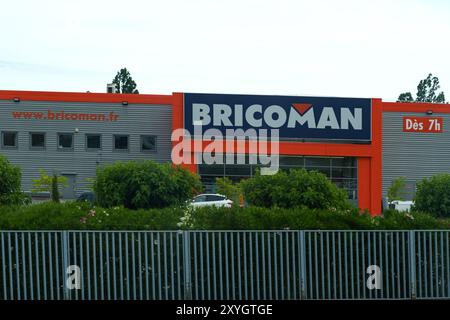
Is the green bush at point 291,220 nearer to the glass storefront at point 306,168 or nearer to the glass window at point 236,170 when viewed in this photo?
the glass storefront at point 306,168

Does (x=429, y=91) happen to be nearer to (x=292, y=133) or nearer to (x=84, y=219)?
(x=292, y=133)

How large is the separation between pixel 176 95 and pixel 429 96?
237ft

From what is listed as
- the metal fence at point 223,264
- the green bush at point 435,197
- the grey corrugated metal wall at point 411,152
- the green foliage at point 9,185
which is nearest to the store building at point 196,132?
the grey corrugated metal wall at point 411,152

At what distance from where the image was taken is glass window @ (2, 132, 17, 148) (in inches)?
1443

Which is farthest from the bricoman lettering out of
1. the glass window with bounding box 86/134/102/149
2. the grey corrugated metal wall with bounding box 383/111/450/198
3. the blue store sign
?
the glass window with bounding box 86/134/102/149

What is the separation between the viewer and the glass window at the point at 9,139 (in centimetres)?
3666

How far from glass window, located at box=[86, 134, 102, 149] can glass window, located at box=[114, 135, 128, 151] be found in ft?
3.23

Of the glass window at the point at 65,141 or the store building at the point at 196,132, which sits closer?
the store building at the point at 196,132

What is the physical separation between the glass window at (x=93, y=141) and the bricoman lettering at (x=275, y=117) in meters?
6.44

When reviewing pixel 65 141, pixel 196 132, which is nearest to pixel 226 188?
pixel 196 132

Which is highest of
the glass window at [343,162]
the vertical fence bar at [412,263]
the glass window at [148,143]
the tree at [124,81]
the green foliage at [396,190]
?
the tree at [124,81]

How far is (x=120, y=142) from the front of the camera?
122 ft

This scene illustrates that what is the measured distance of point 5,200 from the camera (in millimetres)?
13539

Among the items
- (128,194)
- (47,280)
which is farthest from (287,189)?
(47,280)
